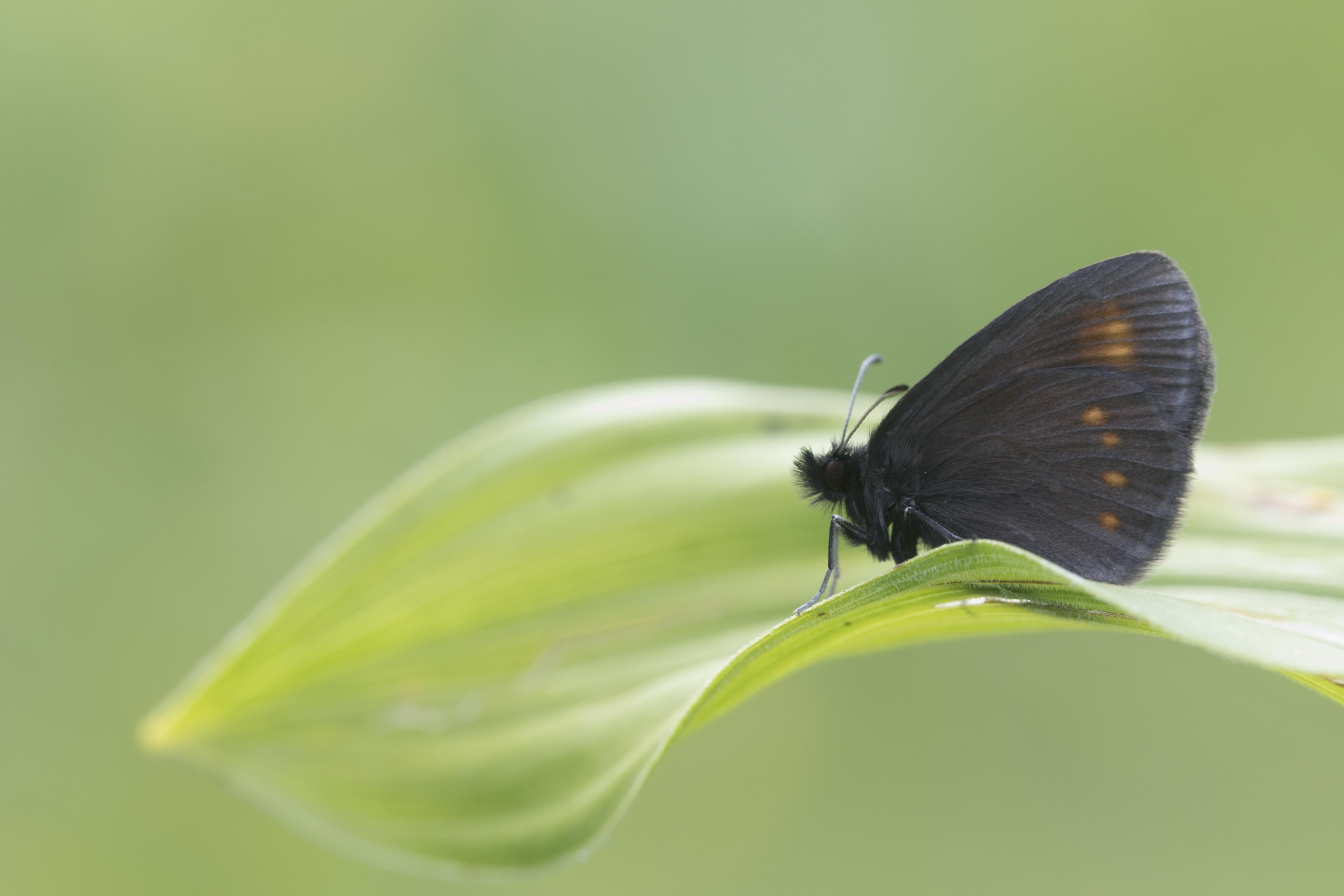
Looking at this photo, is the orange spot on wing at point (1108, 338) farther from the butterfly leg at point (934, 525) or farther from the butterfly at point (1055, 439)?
the butterfly leg at point (934, 525)

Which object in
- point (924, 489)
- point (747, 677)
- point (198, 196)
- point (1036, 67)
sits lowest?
point (747, 677)

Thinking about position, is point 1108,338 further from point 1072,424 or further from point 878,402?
point 878,402

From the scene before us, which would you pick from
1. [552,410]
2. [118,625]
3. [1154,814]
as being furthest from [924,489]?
[118,625]

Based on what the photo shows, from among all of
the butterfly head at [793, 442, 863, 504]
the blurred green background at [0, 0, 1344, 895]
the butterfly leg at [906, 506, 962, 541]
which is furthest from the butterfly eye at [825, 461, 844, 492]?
the blurred green background at [0, 0, 1344, 895]

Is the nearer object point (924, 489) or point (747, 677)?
point (747, 677)

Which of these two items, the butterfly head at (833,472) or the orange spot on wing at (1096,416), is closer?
the orange spot on wing at (1096,416)

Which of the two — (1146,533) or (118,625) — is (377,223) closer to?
(118,625)

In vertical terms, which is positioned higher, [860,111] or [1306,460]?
[860,111]

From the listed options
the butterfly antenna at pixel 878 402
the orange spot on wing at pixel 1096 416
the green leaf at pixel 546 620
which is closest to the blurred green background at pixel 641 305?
the green leaf at pixel 546 620

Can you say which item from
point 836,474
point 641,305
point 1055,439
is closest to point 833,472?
point 836,474
